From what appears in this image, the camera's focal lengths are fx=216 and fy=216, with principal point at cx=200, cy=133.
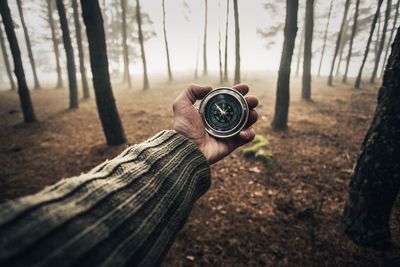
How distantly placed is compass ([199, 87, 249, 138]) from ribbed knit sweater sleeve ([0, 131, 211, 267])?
1.17 m

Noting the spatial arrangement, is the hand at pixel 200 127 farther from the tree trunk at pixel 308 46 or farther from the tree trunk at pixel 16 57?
the tree trunk at pixel 308 46

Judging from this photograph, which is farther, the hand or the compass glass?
the compass glass

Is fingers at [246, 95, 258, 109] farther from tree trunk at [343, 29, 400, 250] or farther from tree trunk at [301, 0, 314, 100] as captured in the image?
tree trunk at [301, 0, 314, 100]

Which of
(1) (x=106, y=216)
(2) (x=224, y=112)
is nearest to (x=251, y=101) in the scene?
(2) (x=224, y=112)

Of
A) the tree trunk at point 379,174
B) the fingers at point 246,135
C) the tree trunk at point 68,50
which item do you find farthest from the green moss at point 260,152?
the tree trunk at point 68,50

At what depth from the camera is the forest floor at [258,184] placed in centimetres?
352

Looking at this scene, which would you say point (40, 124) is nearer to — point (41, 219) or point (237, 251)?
point (237, 251)

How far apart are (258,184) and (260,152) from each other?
1408 mm

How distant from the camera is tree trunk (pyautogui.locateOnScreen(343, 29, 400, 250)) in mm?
2857

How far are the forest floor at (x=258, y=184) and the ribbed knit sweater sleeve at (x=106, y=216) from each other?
2.61m

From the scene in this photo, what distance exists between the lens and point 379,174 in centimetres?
309

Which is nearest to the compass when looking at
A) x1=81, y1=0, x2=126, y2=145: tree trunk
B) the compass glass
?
the compass glass

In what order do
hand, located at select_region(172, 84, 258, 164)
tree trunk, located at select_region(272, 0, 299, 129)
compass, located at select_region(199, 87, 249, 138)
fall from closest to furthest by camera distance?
hand, located at select_region(172, 84, 258, 164), compass, located at select_region(199, 87, 249, 138), tree trunk, located at select_region(272, 0, 299, 129)

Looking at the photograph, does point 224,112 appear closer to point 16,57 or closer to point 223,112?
point 223,112
